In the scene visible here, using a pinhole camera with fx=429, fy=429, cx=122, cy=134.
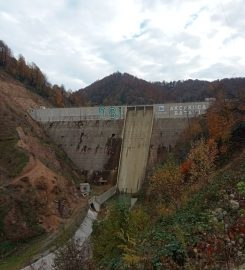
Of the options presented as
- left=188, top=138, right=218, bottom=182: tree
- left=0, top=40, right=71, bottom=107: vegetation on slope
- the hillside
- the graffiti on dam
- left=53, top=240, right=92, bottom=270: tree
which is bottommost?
the hillside

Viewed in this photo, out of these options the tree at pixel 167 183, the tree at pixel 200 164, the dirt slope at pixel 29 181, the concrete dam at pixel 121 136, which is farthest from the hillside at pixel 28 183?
the tree at pixel 200 164

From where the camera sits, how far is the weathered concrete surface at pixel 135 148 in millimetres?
49622

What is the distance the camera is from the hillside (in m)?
31.7

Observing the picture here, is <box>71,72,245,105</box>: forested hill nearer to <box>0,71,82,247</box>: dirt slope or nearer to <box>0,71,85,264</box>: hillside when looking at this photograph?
<box>0,71,82,247</box>: dirt slope

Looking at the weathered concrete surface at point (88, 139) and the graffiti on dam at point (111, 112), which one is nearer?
the weathered concrete surface at point (88, 139)

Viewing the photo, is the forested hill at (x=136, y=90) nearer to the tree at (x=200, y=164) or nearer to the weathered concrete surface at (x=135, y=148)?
the weathered concrete surface at (x=135, y=148)

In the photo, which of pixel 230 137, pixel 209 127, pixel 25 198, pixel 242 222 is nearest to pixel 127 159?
pixel 209 127

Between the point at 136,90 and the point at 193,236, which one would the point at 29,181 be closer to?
the point at 193,236

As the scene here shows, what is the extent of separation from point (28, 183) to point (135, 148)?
18136 millimetres

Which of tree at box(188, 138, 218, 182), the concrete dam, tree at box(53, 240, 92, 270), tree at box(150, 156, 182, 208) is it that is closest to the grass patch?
the concrete dam

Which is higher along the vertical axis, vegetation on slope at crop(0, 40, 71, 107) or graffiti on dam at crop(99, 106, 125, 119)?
vegetation on slope at crop(0, 40, 71, 107)

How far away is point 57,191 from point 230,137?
16.4 m

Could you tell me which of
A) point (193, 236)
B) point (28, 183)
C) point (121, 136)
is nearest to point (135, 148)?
point (121, 136)

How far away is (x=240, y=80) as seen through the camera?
3971 inches
